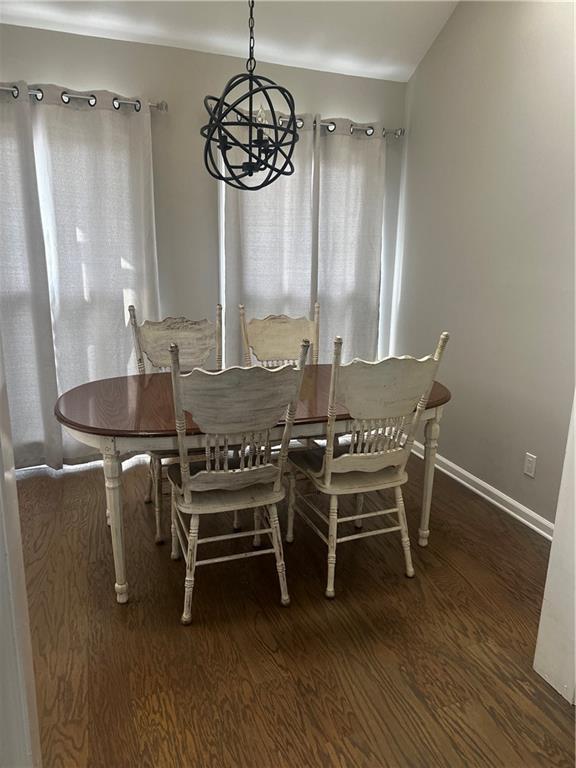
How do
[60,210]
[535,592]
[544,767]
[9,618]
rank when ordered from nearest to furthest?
[9,618] < [544,767] < [535,592] < [60,210]

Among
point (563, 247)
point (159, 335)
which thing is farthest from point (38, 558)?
point (563, 247)

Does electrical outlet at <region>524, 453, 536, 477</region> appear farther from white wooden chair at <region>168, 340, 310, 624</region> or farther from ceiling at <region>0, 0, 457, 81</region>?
ceiling at <region>0, 0, 457, 81</region>

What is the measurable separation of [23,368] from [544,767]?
10.0 ft

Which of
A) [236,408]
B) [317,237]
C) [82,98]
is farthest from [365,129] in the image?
[236,408]

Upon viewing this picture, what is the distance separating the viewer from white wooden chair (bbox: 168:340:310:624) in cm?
181

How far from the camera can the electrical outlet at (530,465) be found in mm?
2820

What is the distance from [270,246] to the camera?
3.57m

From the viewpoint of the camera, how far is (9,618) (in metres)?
0.61

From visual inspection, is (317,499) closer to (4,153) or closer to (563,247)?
(563,247)

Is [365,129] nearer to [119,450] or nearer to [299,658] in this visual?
[119,450]

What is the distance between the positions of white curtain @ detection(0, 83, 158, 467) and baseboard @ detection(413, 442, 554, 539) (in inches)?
82.1

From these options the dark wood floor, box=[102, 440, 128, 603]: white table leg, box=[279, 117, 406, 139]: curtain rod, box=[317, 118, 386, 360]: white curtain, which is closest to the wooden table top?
box=[102, 440, 128, 603]: white table leg

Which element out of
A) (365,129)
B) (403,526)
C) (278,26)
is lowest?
(403,526)

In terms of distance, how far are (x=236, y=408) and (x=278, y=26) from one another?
2.52m
